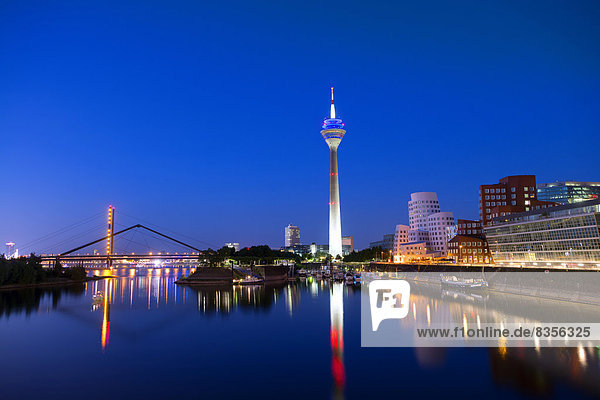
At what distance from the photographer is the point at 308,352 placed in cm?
2456

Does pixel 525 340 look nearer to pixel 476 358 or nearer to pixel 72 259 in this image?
pixel 476 358

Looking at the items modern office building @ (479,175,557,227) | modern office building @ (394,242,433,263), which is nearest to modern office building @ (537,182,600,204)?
modern office building @ (394,242,433,263)

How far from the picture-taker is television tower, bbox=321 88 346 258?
15362cm

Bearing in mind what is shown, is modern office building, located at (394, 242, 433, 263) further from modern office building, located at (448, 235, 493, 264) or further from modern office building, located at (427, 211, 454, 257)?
modern office building, located at (448, 235, 493, 264)

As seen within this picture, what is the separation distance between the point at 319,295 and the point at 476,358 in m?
36.6

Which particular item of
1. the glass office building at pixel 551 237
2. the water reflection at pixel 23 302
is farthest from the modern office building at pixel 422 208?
the water reflection at pixel 23 302

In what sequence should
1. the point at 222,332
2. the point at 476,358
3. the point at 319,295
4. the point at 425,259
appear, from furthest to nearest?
1. the point at 425,259
2. the point at 319,295
3. the point at 222,332
4. the point at 476,358

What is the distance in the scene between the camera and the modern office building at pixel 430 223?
455ft

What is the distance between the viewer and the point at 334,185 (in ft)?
506

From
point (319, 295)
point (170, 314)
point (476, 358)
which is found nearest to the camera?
point (476, 358)

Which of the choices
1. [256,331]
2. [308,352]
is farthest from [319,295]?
[308,352]

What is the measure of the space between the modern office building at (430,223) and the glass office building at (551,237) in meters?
56.9

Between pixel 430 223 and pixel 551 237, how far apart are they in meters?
82.8

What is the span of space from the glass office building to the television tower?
257 ft
